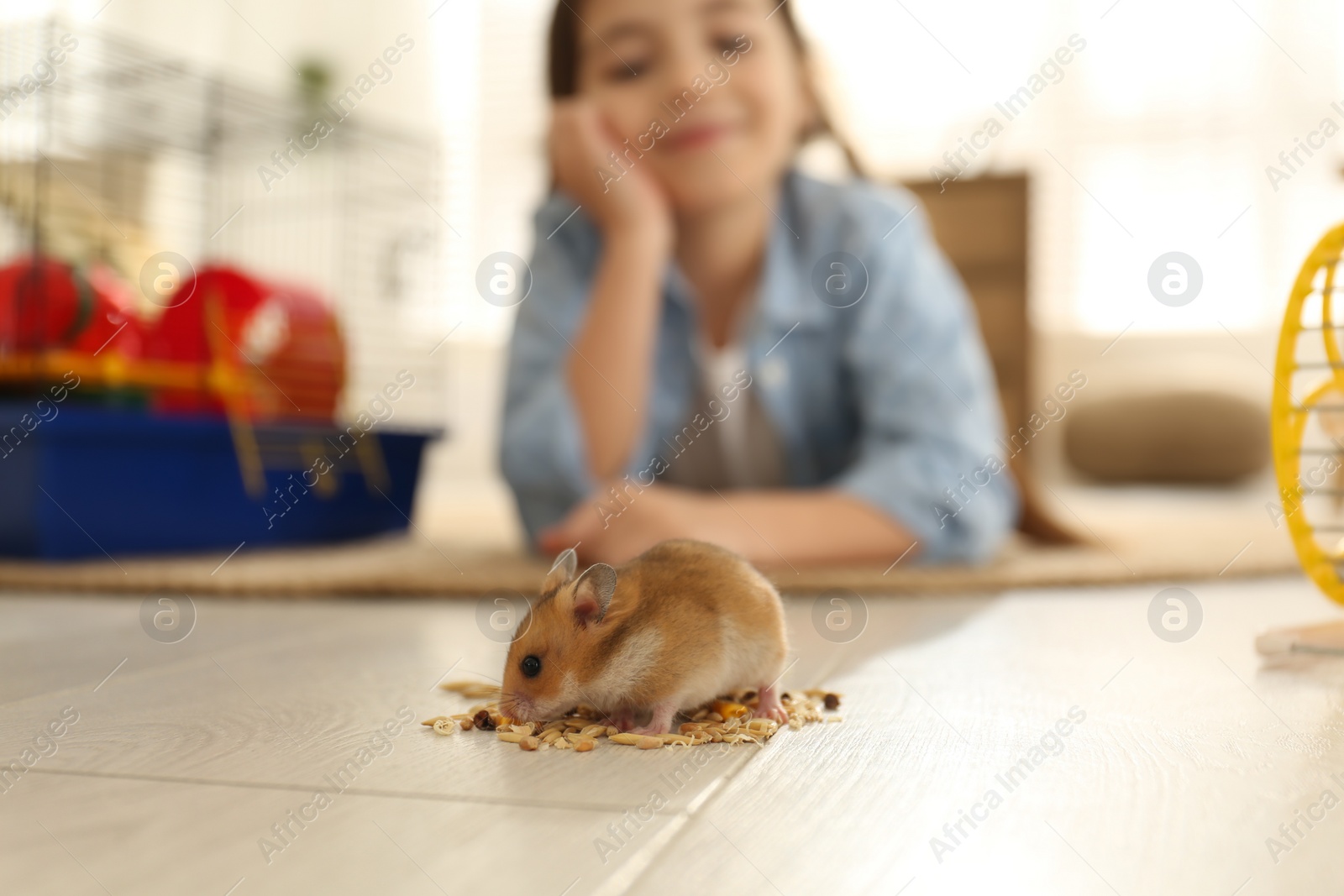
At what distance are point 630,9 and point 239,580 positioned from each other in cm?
102

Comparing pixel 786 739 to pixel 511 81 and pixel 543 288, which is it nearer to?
pixel 543 288

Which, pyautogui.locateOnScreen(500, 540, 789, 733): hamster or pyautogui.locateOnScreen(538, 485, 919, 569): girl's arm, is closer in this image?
pyautogui.locateOnScreen(500, 540, 789, 733): hamster

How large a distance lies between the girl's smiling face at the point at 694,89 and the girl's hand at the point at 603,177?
16mm

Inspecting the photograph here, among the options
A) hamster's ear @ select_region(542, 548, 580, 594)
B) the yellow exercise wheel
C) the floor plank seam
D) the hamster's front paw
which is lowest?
the hamster's front paw

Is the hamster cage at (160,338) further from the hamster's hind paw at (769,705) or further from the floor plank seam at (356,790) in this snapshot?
the hamster's hind paw at (769,705)

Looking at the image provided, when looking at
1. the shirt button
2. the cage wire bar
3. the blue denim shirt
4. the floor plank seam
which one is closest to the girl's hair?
the blue denim shirt

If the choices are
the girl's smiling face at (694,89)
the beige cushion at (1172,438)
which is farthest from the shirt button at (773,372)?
Result: the beige cushion at (1172,438)

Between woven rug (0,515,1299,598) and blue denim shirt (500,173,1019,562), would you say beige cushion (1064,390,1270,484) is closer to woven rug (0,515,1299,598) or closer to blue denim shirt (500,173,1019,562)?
woven rug (0,515,1299,598)

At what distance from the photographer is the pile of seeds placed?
71 cm

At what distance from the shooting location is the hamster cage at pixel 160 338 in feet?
5.54

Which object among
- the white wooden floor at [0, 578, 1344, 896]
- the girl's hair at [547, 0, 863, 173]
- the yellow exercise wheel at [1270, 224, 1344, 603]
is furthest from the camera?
the girl's hair at [547, 0, 863, 173]

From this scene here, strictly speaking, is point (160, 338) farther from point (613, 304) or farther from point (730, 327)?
point (730, 327)

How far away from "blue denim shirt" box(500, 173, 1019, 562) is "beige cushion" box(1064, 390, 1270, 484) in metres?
3.03

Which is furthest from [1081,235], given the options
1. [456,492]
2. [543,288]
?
[543,288]
